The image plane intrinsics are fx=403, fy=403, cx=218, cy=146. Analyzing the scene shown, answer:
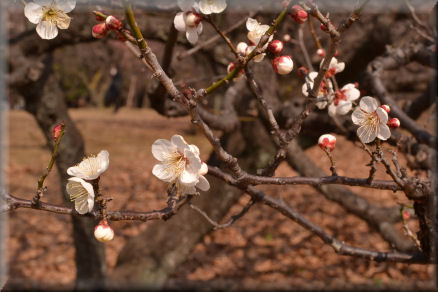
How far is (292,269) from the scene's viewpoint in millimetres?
5246

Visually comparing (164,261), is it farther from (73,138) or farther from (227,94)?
(227,94)

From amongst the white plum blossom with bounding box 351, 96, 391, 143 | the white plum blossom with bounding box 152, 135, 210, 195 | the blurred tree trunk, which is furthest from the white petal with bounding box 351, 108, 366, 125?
the blurred tree trunk

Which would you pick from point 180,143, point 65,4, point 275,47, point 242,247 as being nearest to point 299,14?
point 275,47

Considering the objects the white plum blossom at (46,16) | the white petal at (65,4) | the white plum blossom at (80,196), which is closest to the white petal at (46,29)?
the white plum blossom at (46,16)

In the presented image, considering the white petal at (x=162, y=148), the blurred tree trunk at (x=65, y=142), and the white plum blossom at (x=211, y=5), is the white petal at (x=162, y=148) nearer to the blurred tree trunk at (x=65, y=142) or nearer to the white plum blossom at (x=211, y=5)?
the white plum blossom at (x=211, y=5)

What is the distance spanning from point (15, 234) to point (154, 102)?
4812 mm

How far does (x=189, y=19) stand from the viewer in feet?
3.96

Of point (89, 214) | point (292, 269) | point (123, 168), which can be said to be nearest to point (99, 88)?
point (123, 168)

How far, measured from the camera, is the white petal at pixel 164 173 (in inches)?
46.3

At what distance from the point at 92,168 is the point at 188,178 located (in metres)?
0.30

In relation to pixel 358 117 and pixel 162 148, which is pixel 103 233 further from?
pixel 358 117

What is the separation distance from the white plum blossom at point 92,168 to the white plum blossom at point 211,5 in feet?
1.63

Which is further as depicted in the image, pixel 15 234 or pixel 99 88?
pixel 99 88

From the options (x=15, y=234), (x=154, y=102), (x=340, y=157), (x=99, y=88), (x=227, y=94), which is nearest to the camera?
(x=154, y=102)
